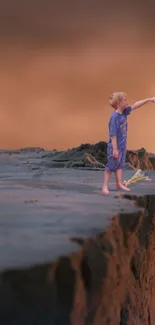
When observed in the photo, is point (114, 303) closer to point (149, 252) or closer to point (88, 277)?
point (88, 277)

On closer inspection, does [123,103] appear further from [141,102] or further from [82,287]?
[82,287]

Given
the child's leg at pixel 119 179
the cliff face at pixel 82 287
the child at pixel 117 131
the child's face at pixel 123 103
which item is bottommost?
the cliff face at pixel 82 287

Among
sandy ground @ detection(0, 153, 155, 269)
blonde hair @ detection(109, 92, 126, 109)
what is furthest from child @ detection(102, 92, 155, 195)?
sandy ground @ detection(0, 153, 155, 269)

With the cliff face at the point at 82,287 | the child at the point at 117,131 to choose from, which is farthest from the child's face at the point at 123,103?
the cliff face at the point at 82,287

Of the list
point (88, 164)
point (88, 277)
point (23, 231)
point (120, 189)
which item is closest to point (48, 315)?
point (88, 277)

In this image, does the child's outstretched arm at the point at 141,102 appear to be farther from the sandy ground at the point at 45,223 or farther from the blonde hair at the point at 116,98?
the sandy ground at the point at 45,223

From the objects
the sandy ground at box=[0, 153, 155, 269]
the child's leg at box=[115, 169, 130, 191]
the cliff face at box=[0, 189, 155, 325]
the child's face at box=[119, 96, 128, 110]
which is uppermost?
the child's face at box=[119, 96, 128, 110]

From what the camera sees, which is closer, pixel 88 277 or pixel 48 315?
pixel 48 315

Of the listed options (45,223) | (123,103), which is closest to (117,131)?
(123,103)

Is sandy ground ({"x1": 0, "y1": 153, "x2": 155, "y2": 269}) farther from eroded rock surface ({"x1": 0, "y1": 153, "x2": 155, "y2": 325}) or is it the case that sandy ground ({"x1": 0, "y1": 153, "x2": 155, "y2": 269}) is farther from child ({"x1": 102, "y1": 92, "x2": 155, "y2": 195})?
child ({"x1": 102, "y1": 92, "x2": 155, "y2": 195})

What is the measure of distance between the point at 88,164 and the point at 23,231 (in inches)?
500

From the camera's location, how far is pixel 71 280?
2.59m

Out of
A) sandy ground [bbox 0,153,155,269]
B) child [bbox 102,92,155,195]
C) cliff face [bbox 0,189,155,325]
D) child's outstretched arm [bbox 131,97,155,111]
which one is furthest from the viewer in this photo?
child's outstretched arm [bbox 131,97,155,111]

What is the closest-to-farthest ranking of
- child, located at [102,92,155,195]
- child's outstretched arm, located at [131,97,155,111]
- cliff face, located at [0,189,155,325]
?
cliff face, located at [0,189,155,325]
child, located at [102,92,155,195]
child's outstretched arm, located at [131,97,155,111]
